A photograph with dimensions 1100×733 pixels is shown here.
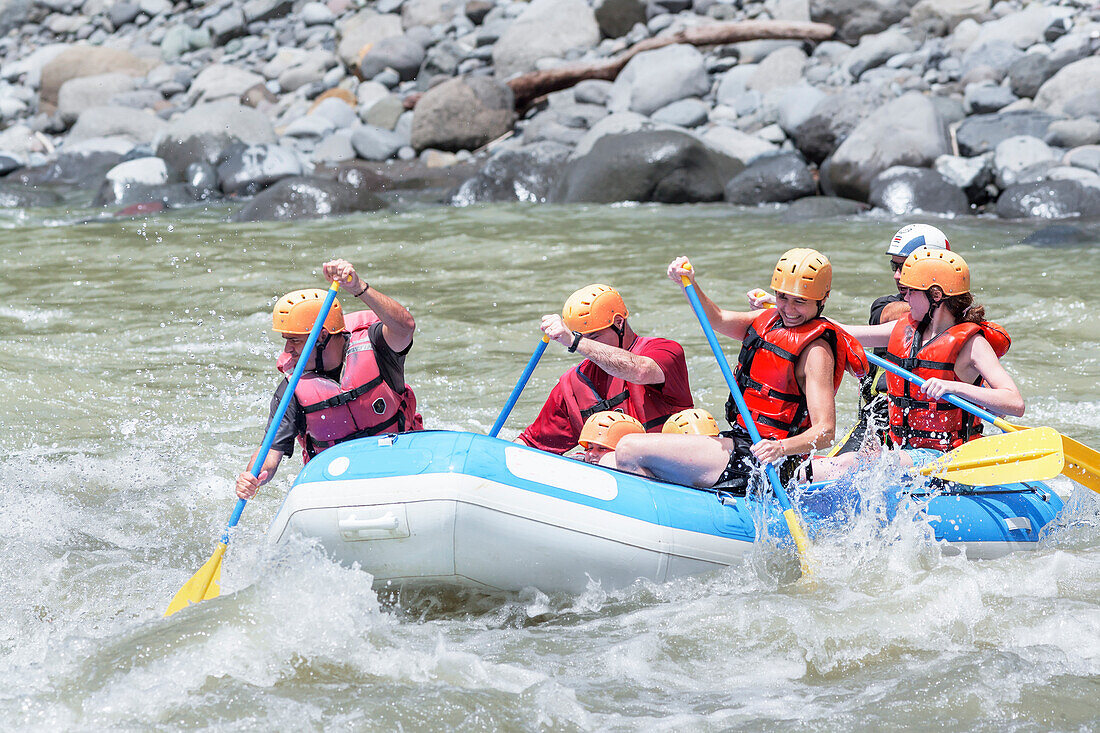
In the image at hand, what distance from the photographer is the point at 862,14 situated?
18875 millimetres

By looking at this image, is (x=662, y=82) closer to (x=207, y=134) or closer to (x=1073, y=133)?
(x=1073, y=133)

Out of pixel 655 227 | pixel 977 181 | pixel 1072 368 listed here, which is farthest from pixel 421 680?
pixel 977 181

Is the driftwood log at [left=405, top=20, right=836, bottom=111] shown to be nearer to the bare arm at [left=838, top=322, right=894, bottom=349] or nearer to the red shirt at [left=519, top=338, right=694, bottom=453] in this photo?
the bare arm at [left=838, top=322, right=894, bottom=349]

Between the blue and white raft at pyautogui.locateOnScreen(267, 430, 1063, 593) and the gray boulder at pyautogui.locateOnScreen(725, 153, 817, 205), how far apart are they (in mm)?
10334

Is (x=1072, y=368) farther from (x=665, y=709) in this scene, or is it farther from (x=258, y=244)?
(x=258, y=244)

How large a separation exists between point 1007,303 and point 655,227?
485 cm

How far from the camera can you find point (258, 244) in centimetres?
1343

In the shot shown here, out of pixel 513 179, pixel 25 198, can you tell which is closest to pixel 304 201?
pixel 513 179

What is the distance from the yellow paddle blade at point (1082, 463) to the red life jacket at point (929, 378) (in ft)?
1.53

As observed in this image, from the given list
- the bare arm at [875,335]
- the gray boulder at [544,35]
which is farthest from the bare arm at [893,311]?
the gray boulder at [544,35]

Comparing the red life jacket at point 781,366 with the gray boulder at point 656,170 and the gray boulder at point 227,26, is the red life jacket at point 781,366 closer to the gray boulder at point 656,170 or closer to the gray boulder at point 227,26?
the gray boulder at point 656,170

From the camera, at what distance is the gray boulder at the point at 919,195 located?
13234mm

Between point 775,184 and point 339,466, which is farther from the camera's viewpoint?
point 775,184

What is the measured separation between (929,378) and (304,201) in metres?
11.6
